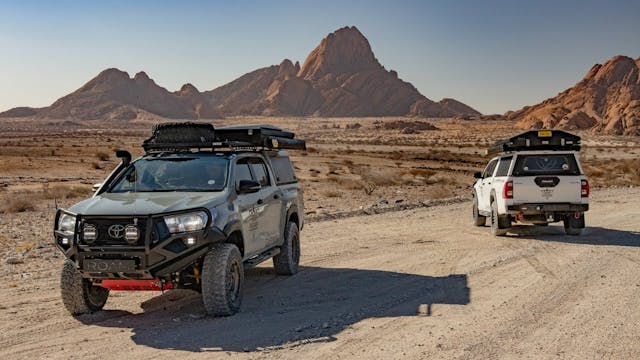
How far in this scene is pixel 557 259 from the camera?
479 inches

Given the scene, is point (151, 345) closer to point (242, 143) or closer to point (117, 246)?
point (117, 246)

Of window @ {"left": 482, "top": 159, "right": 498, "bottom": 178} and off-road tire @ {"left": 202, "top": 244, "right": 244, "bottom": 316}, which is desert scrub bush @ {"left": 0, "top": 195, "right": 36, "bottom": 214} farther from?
off-road tire @ {"left": 202, "top": 244, "right": 244, "bottom": 316}

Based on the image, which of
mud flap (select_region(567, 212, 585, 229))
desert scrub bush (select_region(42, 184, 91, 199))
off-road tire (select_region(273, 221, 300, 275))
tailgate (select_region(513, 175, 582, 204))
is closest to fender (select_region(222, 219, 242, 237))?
off-road tire (select_region(273, 221, 300, 275))

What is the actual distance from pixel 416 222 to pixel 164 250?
11.6 m

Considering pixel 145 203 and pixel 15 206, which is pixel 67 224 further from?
pixel 15 206

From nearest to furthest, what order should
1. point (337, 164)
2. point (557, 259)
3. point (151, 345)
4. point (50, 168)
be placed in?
point (151, 345) → point (557, 259) → point (50, 168) → point (337, 164)

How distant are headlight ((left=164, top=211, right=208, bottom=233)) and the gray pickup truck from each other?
0.04ft

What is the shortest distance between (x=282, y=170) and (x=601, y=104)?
6798 inches

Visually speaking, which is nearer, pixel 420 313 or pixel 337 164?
pixel 420 313

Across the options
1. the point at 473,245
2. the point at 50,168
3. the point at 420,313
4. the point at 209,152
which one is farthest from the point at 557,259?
the point at 50,168

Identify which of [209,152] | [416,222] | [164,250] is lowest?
[416,222]

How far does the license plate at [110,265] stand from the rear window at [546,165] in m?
10.4

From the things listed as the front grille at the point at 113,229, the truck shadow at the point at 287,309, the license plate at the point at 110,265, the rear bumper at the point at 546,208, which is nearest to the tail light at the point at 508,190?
the rear bumper at the point at 546,208

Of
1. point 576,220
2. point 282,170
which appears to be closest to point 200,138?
point 282,170
